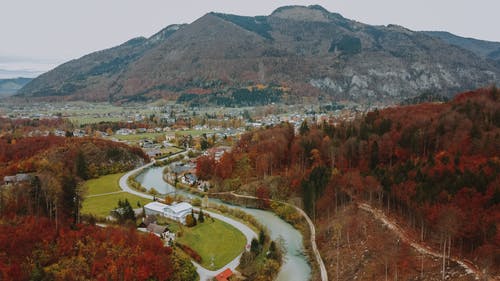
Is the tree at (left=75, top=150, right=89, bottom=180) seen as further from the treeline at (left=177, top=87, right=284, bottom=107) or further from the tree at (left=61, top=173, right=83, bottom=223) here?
the treeline at (left=177, top=87, right=284, bottom=107)

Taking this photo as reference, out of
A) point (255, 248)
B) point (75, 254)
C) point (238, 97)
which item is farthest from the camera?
point (238, 97)

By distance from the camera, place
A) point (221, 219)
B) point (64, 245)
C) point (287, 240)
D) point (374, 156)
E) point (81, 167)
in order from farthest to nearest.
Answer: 1. point (81, 167)
2. point (374, 156)
3. point (221, 219)
4. point (287, 240)
5. point (64, 245)

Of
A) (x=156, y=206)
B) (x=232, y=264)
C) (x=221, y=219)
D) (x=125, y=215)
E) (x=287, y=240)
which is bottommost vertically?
(x=287, y=240)

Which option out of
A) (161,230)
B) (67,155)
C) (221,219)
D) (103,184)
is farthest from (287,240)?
(67,155)

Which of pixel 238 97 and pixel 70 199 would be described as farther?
pixel 238 97

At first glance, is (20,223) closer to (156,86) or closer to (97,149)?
(97,149)

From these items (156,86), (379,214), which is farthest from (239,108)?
(379,214)

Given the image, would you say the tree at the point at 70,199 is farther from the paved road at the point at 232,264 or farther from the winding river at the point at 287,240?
the winding river at the point at 287,240

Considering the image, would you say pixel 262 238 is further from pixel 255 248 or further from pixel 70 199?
pixel 70 199
